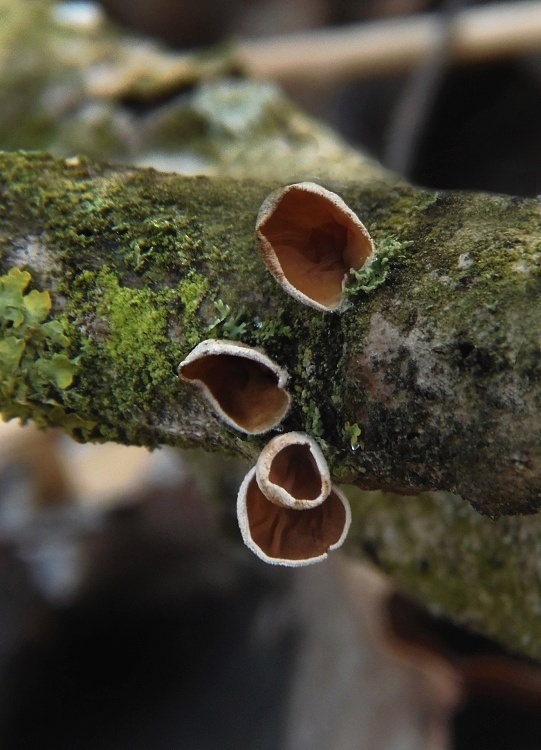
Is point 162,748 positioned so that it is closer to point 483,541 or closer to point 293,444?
point 483,541

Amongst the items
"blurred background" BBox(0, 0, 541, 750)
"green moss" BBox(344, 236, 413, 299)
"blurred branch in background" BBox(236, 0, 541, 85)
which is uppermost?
"blurred branch in background" BBox(236, 0, 541, 85)

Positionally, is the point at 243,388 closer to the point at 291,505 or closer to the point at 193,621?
the point at 291,505

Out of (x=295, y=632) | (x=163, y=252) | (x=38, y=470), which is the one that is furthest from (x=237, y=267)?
(x=38, y=470)

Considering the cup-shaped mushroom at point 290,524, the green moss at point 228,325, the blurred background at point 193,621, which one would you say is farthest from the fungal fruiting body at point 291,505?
the blurred background at point 193,621

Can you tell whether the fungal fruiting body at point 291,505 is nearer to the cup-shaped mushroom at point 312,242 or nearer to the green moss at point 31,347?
the cup-shaped mushroom at point 312,242

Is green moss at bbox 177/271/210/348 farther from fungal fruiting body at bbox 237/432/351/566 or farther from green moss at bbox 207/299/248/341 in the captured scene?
fungal fruiting body at bbox 237/432/351/566

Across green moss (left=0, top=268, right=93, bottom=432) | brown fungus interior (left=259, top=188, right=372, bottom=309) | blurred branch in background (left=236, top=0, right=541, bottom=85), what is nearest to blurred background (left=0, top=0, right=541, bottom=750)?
blurred branch in background (left=236, top=0, right=541, bottom=85)

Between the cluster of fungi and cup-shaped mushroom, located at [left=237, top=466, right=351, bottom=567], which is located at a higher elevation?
the cluster of fungi

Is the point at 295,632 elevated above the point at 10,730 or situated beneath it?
elevated above
